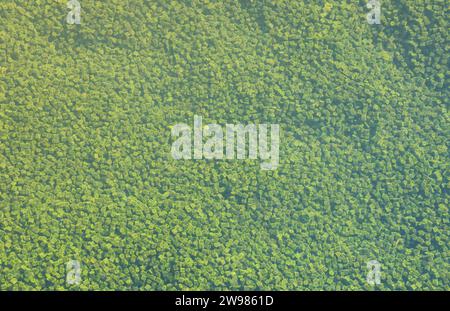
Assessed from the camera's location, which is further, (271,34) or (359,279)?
(271,34)

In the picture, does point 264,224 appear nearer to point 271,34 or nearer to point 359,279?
point 359,279

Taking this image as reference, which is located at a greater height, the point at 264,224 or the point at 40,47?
the point at 40,47

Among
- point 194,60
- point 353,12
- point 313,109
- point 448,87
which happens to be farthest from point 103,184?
point 448,87

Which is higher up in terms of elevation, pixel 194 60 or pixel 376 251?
pixel 194 60

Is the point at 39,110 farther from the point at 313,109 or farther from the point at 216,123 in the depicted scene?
the point at 313,109
